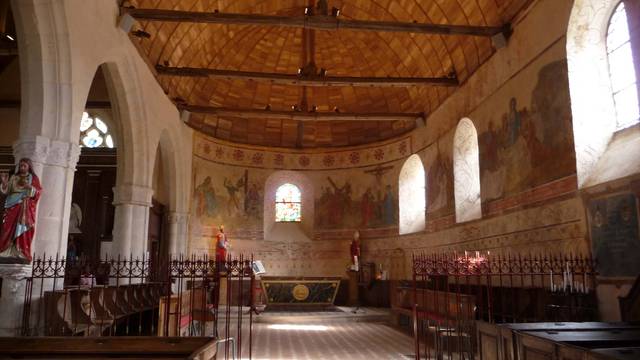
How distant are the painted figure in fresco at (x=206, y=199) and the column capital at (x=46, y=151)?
11583 mm

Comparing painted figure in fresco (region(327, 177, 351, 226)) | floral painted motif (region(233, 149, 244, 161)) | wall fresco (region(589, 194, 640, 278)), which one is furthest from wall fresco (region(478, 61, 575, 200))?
floral painted motif (region(233, 149, 244, 161))

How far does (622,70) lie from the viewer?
959cm

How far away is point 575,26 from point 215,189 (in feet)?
49.6

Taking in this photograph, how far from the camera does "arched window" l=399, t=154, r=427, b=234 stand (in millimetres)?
19875

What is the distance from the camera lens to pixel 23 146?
28.1 ft

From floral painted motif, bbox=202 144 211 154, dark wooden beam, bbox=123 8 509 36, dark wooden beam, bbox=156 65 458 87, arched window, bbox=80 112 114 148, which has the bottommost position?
arched window, bbox=80 112 114 148

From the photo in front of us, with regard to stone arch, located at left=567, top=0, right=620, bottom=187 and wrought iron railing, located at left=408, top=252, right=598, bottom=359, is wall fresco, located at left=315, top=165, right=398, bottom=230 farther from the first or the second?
stone arch, located at left=567, top=0, right=620, bottom=187

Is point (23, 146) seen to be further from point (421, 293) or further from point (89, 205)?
point (421, 293)

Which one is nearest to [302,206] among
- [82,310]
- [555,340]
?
[82,310]

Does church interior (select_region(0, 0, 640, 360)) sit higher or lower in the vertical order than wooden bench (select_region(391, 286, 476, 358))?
higher

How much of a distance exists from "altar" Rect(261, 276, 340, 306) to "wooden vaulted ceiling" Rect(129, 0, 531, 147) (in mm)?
6949

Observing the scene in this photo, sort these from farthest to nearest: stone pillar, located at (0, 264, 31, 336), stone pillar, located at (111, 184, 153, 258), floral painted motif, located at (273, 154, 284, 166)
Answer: floral painted motif, located at (273, 154, 284, 166) < stone pillar, located at (111, 184, 153, 258) < stone pillar, located at (0, 264, 31, 336)

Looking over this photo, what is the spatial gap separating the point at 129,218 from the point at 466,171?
9800 mm

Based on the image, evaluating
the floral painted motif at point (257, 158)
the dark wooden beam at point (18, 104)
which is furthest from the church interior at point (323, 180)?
the dark wooden beam at point (18, 104)
